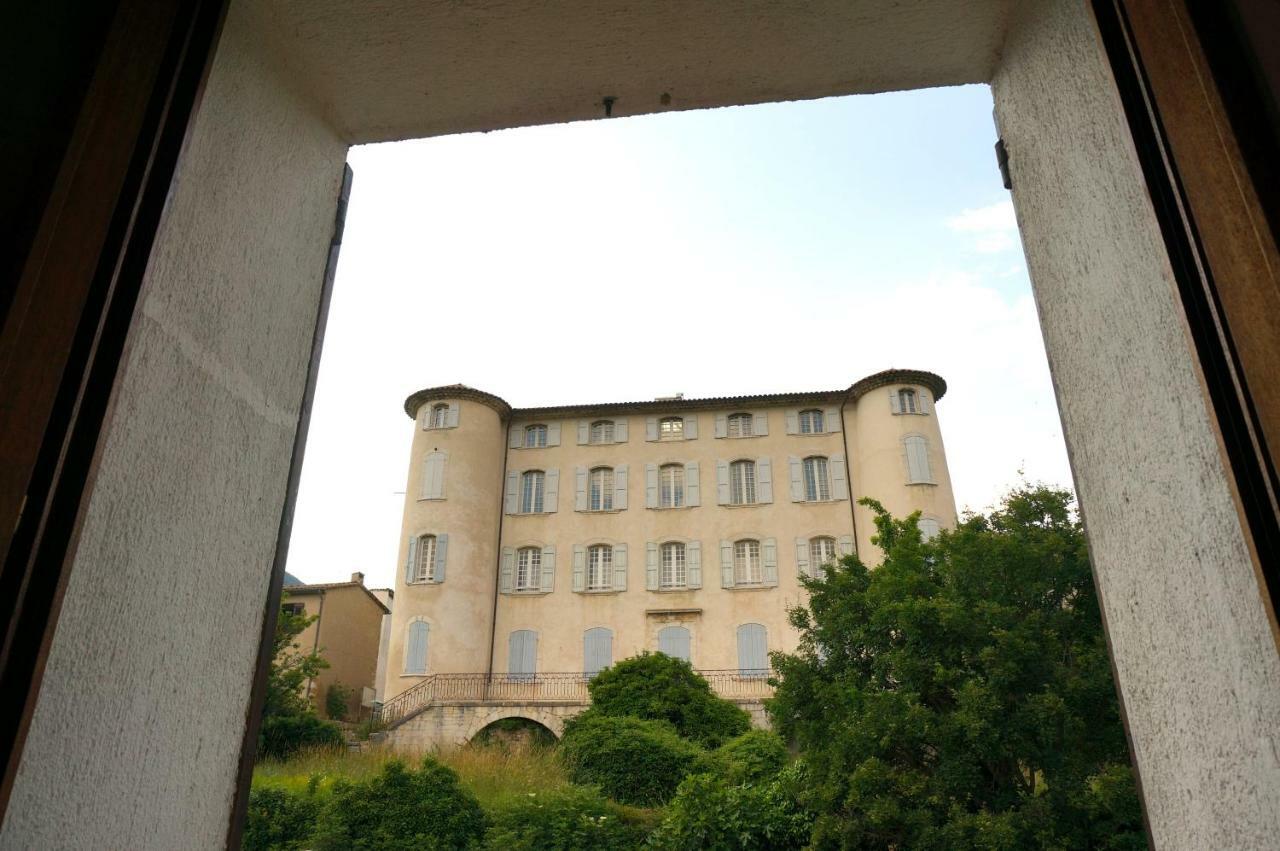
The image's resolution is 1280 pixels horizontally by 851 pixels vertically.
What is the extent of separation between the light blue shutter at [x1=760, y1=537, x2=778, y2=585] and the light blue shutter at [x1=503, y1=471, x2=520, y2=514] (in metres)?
7.08

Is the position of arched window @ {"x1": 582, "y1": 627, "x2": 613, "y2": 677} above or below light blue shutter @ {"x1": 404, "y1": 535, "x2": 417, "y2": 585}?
below

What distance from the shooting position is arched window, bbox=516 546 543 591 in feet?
76.4

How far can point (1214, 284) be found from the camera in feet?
3.81

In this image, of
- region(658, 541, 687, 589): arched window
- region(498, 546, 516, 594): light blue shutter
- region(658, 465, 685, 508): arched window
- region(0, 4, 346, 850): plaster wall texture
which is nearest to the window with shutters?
region(498, 546, 516, 594): light blue shutter

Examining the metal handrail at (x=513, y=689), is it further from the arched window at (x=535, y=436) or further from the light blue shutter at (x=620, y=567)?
the arched window at (x=535, y=436)

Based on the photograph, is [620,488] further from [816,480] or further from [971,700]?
[971,700]

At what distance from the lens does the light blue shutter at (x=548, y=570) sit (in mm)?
23109

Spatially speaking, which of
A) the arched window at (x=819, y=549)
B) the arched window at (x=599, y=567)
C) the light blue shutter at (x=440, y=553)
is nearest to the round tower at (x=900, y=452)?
the arched window at (x=819, y=549)

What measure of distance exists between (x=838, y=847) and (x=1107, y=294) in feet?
28.4

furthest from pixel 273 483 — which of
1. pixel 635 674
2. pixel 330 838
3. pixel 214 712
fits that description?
pixel 635 674

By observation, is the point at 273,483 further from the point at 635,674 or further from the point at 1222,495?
the point at 635,674

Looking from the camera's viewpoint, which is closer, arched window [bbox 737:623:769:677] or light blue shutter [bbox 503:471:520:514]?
arched window [bbox 737:623:769:677]

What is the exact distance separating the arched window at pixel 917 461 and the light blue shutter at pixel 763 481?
12.0ft

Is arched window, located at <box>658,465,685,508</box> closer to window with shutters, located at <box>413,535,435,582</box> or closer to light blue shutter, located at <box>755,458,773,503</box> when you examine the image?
light blue shutter, located at <box>755,458,773,503</box>
